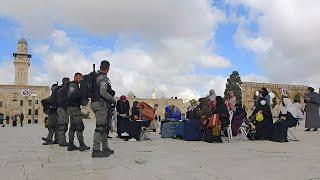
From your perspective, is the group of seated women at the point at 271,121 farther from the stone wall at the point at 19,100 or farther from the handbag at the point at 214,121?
the stone wall at the point at 19,100

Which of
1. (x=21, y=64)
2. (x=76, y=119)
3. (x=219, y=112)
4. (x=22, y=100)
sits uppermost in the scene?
(x=21, y=64)

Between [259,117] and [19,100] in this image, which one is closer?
[259,117]

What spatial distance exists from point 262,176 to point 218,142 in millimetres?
6325

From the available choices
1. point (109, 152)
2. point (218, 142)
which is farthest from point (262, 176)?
point (218, 142)

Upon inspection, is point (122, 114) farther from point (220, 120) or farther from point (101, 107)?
point (101, 107)

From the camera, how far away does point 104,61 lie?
26.3ft

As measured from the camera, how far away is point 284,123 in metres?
11.8

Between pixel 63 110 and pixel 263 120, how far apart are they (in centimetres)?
601

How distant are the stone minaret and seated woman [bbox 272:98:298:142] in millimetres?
103845

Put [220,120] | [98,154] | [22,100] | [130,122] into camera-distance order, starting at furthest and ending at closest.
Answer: [22,100], [130,122], [220,120], [98,154]

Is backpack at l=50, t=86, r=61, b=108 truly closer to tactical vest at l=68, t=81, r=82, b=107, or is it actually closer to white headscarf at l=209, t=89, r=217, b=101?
tactical vest at l=68, t=81, r=82, b=107

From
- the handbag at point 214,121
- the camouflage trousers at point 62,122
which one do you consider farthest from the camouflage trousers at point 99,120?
the handbag at point 214,121

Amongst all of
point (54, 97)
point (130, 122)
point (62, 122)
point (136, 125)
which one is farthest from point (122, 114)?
point (62, 122)

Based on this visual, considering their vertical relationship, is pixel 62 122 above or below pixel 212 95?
below
